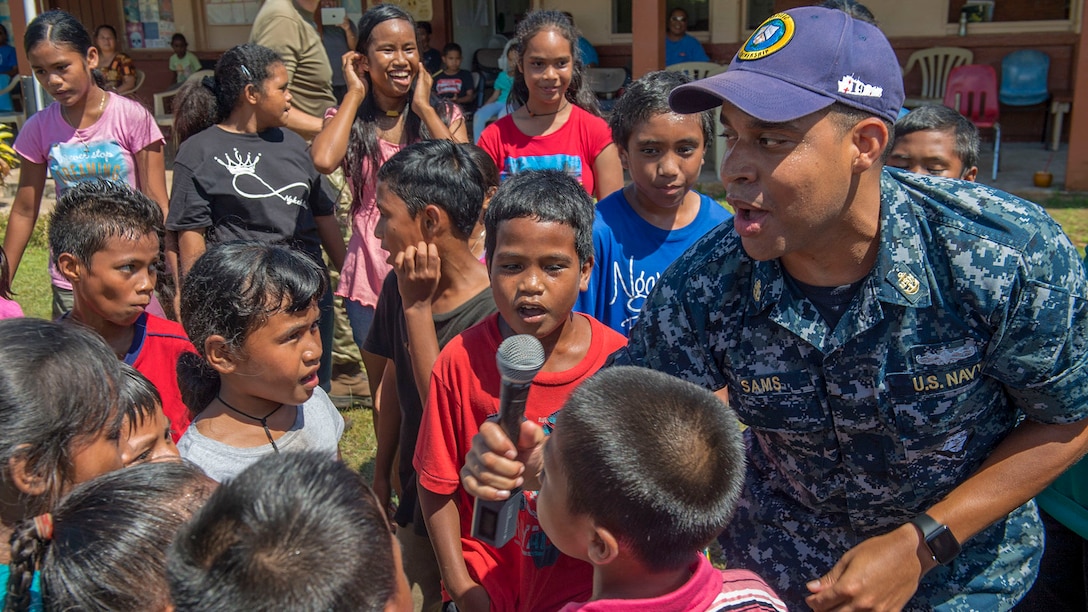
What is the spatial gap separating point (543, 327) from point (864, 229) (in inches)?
34.4

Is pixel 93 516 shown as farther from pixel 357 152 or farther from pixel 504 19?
pixel 504 19

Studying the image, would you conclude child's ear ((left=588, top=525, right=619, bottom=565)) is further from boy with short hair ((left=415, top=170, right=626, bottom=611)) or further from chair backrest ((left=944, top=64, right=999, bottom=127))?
chair backrest ((left=944, top=64, right=999, bottom=127))

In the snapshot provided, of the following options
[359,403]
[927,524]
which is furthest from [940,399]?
[359,403]

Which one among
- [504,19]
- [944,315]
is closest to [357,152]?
[944,315]

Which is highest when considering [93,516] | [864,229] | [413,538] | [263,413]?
[864,229]

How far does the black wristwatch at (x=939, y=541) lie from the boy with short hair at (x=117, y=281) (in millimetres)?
2150

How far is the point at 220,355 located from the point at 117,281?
653 millimetres

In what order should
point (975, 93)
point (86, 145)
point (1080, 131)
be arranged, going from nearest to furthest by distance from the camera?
point (86, 145) → point (1080, 131) → point (975, 93)

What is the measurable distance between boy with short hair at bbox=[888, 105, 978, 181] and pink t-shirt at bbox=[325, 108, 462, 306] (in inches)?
85.2

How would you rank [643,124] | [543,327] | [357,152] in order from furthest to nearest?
1. [357,152]
2. [643,124]
3. [543,327]

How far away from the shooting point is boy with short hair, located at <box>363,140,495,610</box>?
9.40 feet

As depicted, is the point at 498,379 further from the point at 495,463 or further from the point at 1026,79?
the point at 1026,79

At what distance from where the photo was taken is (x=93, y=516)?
4.99 feet

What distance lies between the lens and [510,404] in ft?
5.99
